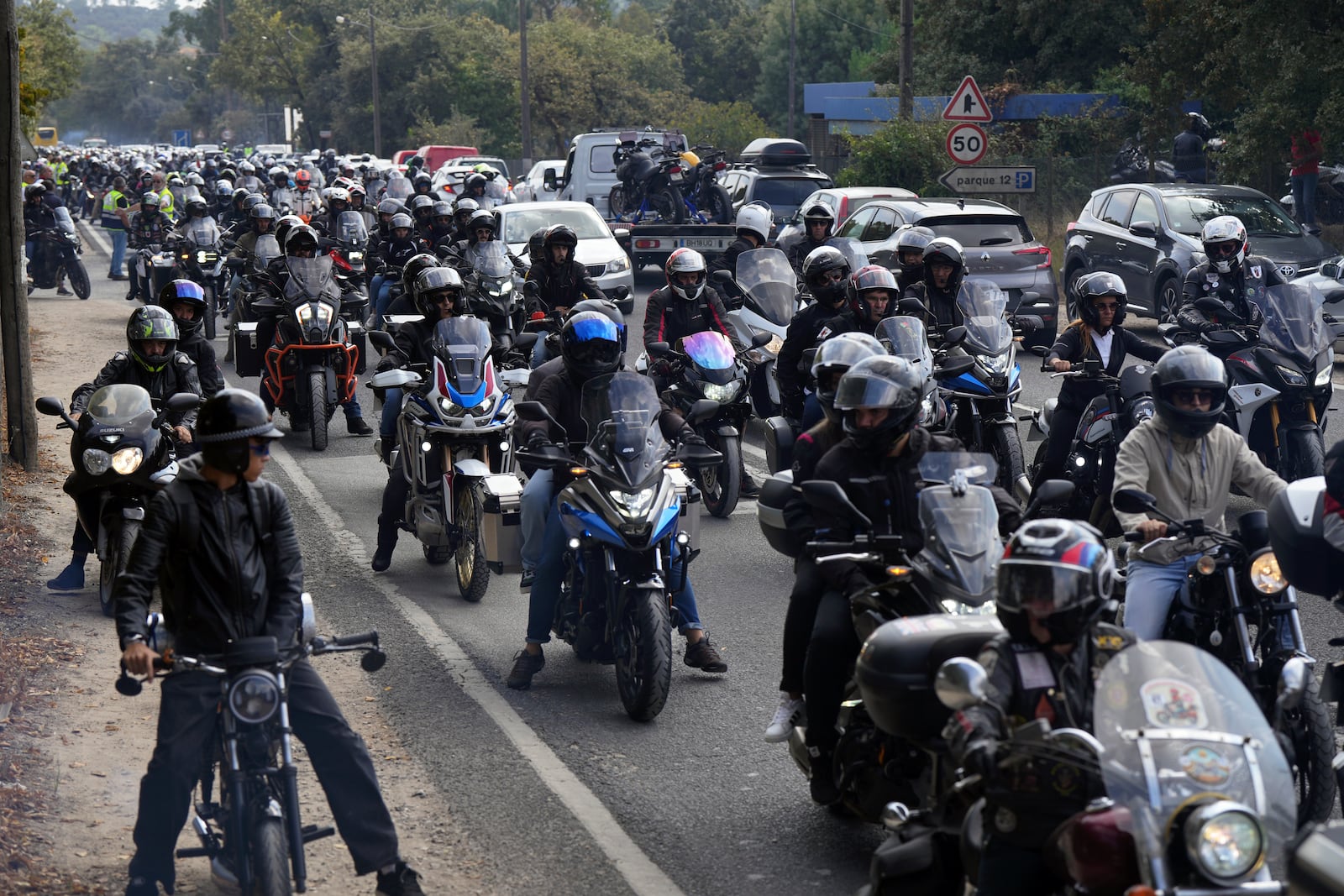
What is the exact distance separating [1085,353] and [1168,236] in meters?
10.7

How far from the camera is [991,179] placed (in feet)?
88.8

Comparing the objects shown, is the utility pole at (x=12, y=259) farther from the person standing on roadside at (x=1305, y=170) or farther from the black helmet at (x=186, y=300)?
the person standing on roadside at (x=1305, y=170)

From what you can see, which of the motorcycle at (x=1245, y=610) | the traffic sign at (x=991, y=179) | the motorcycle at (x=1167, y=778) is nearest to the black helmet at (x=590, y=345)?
the motorcycle at (x=1245, y=610)

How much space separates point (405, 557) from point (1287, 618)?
20.9 ft

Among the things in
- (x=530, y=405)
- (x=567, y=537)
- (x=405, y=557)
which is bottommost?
(x=405, y=557)

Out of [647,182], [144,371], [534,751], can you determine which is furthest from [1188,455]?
[647,182]

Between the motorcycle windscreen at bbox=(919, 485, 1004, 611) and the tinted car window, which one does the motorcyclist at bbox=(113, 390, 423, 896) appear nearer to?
the motorcycle windscreen at bbox=(919, 485, 1004, 611)

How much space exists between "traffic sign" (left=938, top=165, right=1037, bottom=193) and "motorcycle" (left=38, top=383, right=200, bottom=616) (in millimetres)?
18921

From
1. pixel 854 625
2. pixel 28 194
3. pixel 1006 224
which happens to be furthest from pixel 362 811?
pixel 28 194

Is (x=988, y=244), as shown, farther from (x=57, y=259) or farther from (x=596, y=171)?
(x=57, y=259)

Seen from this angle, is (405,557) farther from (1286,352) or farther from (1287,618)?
(1287,618)

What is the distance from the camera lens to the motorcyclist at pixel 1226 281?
1152 centimetres

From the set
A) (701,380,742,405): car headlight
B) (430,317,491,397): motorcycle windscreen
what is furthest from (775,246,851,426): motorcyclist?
(430,317,491,397): motorcycle windscreen

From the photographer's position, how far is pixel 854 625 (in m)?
6.07
